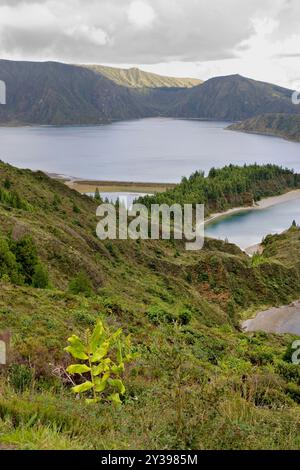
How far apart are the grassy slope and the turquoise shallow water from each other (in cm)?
3553

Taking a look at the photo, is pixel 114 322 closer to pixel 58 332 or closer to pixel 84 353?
pixel 58 332

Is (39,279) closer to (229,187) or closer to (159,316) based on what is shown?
(159,316)

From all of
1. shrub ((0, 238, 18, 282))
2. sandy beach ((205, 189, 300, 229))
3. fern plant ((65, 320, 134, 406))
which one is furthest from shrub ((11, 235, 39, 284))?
sandy beach ((205, 189, 300, 229))

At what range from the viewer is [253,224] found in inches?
4072

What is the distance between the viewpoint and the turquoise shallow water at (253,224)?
90.4m

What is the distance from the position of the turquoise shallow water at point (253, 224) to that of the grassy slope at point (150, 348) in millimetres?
35526

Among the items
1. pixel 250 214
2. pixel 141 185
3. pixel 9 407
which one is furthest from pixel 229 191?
pixel 9 407

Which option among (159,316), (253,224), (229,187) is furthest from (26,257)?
(229,187)

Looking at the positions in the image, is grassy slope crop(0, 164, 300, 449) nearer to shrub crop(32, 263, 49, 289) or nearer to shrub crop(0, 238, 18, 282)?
shrub crop(32, 263, 49, 289)

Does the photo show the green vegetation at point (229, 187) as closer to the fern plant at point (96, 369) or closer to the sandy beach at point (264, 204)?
the sandy beach at point (264, 204)

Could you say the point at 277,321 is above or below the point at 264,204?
below

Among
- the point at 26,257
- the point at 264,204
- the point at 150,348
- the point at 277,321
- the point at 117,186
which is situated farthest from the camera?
A: the point at 117,186

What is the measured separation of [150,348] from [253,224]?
91.0 meters

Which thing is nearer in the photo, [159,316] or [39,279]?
[159,316]
